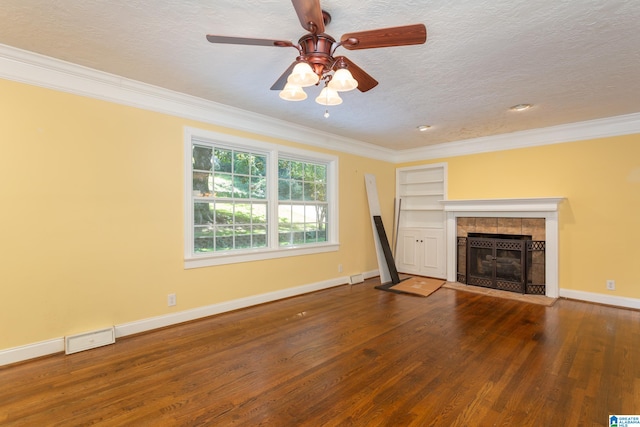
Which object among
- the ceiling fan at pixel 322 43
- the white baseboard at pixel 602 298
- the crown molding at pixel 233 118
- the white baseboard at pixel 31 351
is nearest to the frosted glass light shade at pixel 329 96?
the ceiling fan at pixel 322 43

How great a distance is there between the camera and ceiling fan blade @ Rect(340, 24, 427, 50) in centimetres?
162

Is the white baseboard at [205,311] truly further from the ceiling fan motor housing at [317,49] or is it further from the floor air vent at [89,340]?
the ceiling fan motor housing at [317,49]

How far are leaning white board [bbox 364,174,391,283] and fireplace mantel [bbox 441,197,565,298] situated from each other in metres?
1.12

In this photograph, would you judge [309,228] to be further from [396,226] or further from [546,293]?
[546,293]

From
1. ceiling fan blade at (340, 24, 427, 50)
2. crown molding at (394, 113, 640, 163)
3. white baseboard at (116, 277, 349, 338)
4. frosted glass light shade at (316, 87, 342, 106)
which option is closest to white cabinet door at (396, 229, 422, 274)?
crown molding at (394, 113, 640, 163)

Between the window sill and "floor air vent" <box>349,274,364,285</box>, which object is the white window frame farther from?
"floor air vent" <box>349,274,364,285</box>

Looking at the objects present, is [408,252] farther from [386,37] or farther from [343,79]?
[386,37]

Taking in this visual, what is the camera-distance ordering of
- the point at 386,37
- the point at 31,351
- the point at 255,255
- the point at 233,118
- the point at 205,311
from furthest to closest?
1. the point at 255,255
2. the point at 233,118
3. the point at 205,311
4. the point at 31,351
5. the point at 386,37

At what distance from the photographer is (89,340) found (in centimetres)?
278

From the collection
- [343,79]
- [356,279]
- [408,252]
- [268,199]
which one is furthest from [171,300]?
[408,252]

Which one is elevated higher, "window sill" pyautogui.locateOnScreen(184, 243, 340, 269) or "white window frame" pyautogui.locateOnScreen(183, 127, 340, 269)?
"white window frame" pyautogui.locateOnScreen(183, 127, 340, 269)

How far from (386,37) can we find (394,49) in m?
0.79

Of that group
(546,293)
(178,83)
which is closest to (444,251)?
(546,293)

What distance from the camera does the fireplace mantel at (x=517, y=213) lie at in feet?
14.6
